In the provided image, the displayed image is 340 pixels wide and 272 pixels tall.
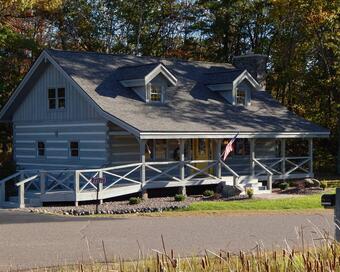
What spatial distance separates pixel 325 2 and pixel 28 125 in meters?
20.2

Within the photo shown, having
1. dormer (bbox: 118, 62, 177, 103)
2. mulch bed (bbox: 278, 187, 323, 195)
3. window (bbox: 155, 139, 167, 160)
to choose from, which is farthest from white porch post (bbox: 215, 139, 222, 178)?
dormer (bbox: 118, 62, 177, 103)

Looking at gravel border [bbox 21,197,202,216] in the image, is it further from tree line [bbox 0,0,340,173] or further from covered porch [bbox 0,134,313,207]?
tree line [bbox 0,0,340,173]

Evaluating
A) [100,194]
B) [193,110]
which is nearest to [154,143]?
[193,110]

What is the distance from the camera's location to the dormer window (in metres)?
31.5

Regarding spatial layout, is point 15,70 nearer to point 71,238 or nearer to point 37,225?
A: point 37,225

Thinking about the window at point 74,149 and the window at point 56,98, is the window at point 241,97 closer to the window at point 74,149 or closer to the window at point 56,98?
the window at point 74,149

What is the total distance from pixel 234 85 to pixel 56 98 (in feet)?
30.6

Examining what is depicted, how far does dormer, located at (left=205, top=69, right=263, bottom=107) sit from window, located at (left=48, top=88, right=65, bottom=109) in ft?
27.0

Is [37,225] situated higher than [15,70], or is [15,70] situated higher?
[15,70]

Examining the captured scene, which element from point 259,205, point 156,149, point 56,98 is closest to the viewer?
point 259,205

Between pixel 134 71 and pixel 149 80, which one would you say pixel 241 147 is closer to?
pixel 149 80

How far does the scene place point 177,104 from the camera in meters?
31.8

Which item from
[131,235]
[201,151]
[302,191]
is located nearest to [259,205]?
[302,191]

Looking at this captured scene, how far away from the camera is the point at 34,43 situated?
126 ft
